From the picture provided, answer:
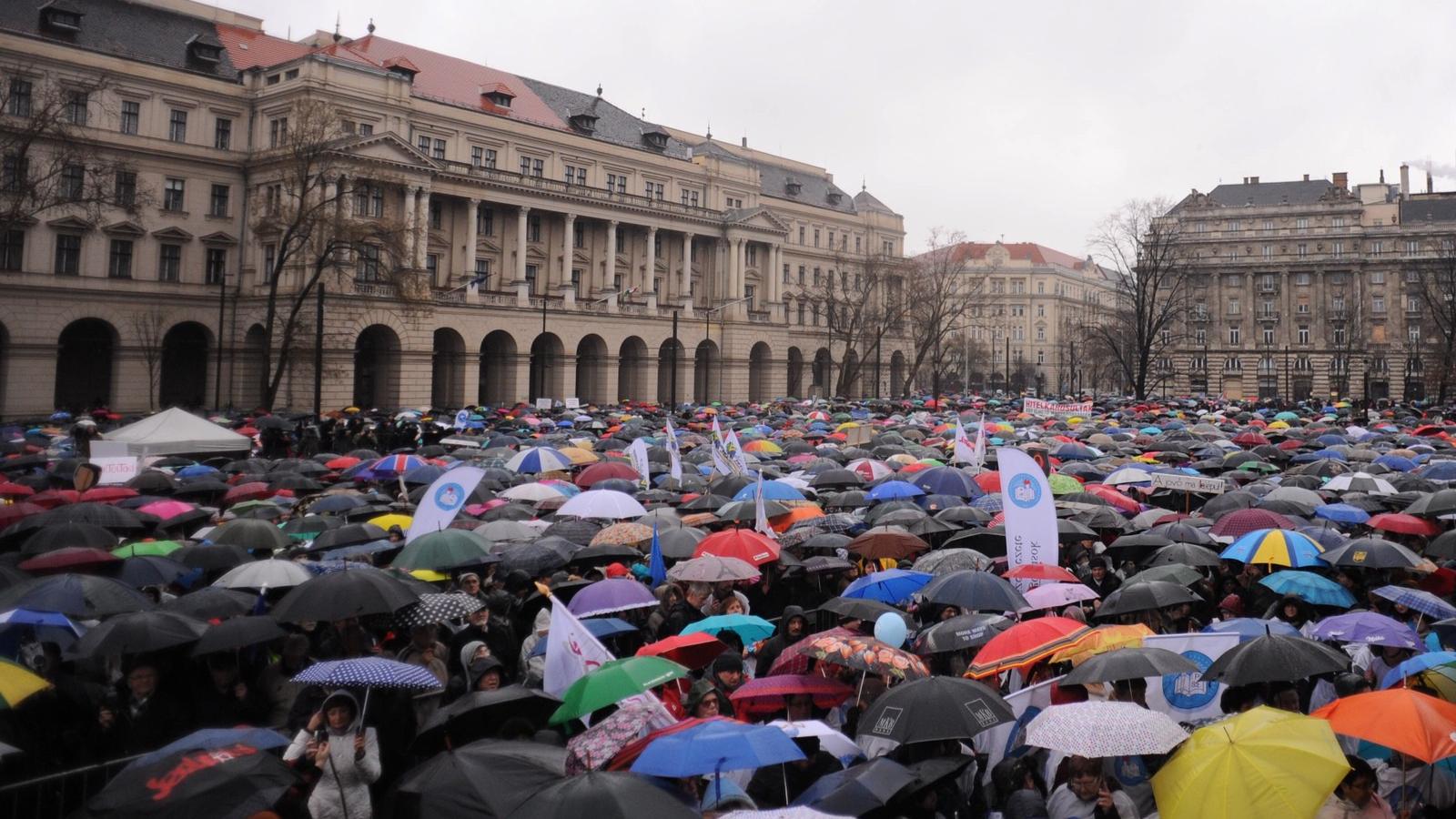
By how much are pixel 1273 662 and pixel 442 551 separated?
7672 millimetres

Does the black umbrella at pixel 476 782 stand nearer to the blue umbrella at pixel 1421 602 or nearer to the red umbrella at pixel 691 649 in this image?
the red umbrella at pixel 691 649

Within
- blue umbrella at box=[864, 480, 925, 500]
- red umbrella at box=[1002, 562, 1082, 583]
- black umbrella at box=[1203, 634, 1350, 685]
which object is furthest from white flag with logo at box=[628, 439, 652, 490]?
black umbrella at box=[1203, 634, 1350, 685]

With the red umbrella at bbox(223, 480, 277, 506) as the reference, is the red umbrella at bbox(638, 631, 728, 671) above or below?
below

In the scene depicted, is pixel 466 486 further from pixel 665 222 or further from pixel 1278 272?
pixel 1278 272

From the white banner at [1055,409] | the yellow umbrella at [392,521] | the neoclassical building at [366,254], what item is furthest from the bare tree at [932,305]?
the yellow umbrella at [392,521]

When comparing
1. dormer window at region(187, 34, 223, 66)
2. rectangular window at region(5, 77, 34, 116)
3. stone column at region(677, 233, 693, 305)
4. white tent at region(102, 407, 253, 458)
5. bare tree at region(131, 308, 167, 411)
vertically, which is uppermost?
dormer window at region(187, 34, 223, 66)

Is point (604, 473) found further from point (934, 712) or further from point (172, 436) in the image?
point (934, 712)

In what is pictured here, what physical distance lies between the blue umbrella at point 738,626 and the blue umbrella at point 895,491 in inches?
284

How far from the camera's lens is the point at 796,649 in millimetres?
7773

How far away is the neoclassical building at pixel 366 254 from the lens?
47.9m

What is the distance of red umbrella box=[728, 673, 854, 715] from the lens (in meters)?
7.13

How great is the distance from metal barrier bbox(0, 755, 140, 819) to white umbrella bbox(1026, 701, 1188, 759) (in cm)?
544

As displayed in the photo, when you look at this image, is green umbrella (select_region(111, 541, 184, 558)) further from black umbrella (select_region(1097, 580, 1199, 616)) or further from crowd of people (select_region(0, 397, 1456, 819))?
black umbrella (select_region(1097, 580, 1199, 616))

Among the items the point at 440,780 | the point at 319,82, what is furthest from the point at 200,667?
the point at 319,82
